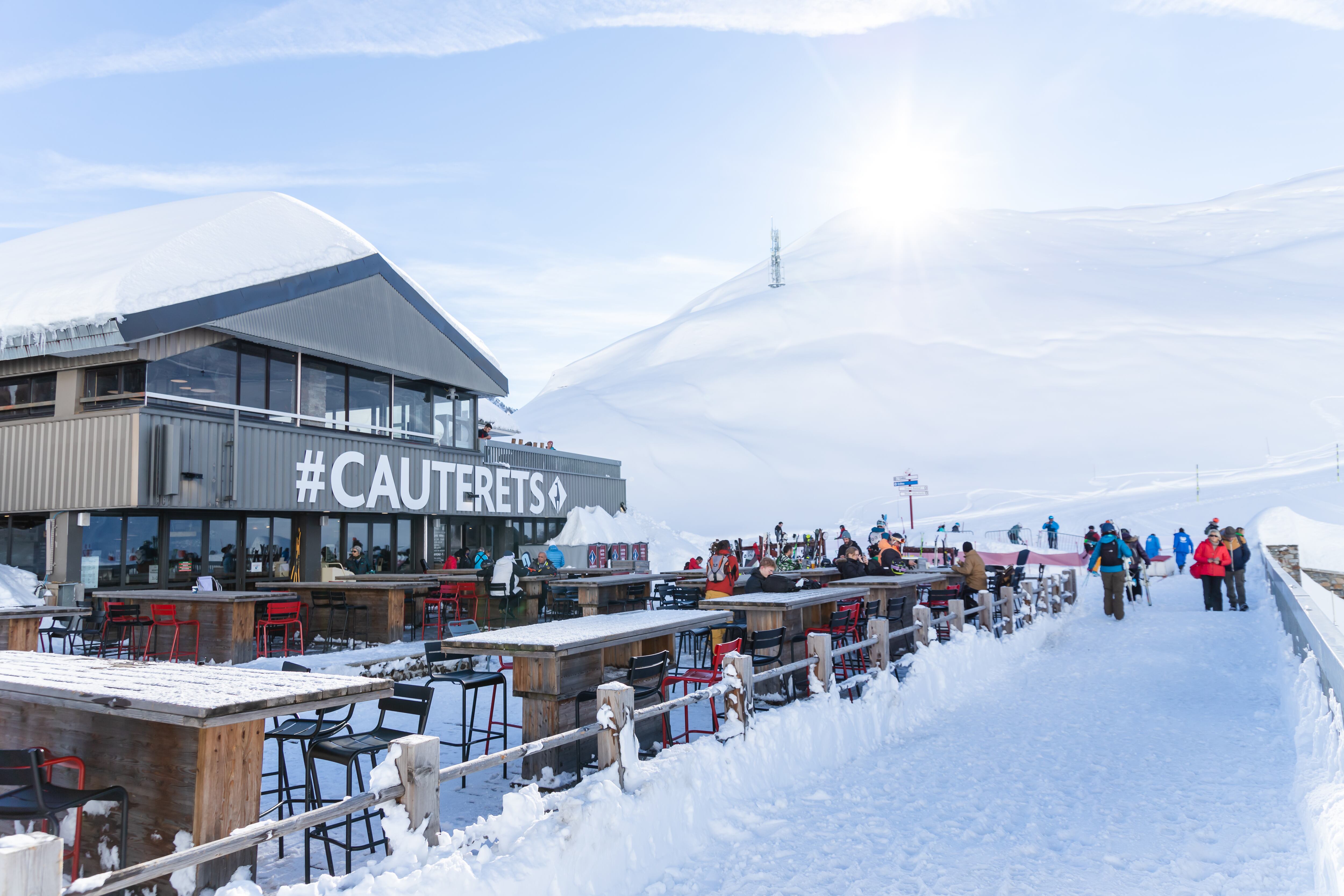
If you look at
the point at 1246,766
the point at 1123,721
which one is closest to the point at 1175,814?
the point at 1246,766

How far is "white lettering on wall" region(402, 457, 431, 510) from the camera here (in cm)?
2030

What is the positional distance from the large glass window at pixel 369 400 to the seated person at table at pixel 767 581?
1236cm

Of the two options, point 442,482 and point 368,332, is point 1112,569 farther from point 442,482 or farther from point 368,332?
point 368,332

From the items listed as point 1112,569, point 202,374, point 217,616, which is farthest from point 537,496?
point 1112,569

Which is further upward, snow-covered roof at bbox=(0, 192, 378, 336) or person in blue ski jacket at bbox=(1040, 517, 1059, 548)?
snow-covered roof at bbox=(0, 192, 378, 336)

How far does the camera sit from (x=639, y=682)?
642 cm

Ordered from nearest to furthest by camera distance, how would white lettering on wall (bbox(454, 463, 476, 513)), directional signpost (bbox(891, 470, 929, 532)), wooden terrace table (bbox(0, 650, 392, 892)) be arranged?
wooden terrace table (bbox(0, 650, 392, 892)) < white lettering on wall (bbox(454, 463, 476, 513)) < directional signpost (bbox(891, 470, 929, 532))

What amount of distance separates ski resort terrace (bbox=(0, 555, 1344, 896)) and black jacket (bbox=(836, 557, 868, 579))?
3.21 m

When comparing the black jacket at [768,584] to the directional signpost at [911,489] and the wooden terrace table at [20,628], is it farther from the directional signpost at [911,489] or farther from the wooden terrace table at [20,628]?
the directional signpost at [911,489]

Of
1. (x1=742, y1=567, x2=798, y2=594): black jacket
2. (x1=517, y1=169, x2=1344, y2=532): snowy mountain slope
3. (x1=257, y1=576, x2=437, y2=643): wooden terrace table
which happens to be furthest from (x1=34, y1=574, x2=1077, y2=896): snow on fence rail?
(x1=517, y1=169, x2=1344, y2=532): snowy mountain slope

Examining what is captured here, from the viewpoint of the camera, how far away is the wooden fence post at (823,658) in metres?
7.72

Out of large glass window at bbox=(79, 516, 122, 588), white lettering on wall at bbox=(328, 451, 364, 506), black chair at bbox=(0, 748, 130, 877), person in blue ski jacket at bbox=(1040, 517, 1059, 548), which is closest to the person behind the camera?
black chair at bbox=(0, 748, 130, 877)

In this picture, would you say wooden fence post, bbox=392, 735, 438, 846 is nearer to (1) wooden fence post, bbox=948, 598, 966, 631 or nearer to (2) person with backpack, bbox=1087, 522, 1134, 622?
(1) wooden fence post, bbox=948, 598, 966, 631

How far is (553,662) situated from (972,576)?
940 centimetres
